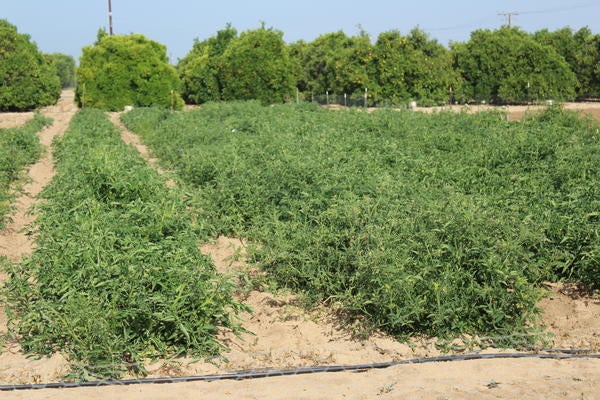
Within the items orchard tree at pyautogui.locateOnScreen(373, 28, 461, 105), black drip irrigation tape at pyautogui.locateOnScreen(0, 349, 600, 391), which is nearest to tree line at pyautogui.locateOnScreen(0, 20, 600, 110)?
orchard tree at pyautogui.locateOnScreen(373, 28, 461, 105)

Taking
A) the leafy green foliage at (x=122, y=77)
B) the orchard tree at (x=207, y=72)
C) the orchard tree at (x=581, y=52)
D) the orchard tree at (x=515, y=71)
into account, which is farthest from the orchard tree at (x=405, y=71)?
the leafy green foliage at (x=122, y=77)

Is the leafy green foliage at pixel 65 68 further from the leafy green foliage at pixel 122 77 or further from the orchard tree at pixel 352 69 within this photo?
the orchard tree at pixel 352 69

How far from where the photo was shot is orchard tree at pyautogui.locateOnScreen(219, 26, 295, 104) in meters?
37.4

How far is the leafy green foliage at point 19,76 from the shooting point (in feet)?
136

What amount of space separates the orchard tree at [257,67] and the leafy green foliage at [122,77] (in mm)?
4159

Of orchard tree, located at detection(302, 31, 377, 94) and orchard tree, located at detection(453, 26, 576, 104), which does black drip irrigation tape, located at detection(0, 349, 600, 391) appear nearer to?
orchard tree, located at detection(302, 31, 377, 94)

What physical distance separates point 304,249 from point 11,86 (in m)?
40.0

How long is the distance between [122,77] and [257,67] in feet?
28.2

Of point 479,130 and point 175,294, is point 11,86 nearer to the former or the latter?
point 479,130

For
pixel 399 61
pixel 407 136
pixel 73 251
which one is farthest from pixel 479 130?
pixel 399 61

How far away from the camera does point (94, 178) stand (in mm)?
8727

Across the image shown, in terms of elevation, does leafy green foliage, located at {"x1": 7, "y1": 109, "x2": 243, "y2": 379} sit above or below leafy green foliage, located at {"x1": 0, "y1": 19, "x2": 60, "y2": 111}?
below

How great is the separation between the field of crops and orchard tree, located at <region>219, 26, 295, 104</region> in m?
23.9

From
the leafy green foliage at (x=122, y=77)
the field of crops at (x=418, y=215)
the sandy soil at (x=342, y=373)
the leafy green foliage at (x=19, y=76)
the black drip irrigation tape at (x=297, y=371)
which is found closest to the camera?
the sandy soil at (x=342, y=373)
